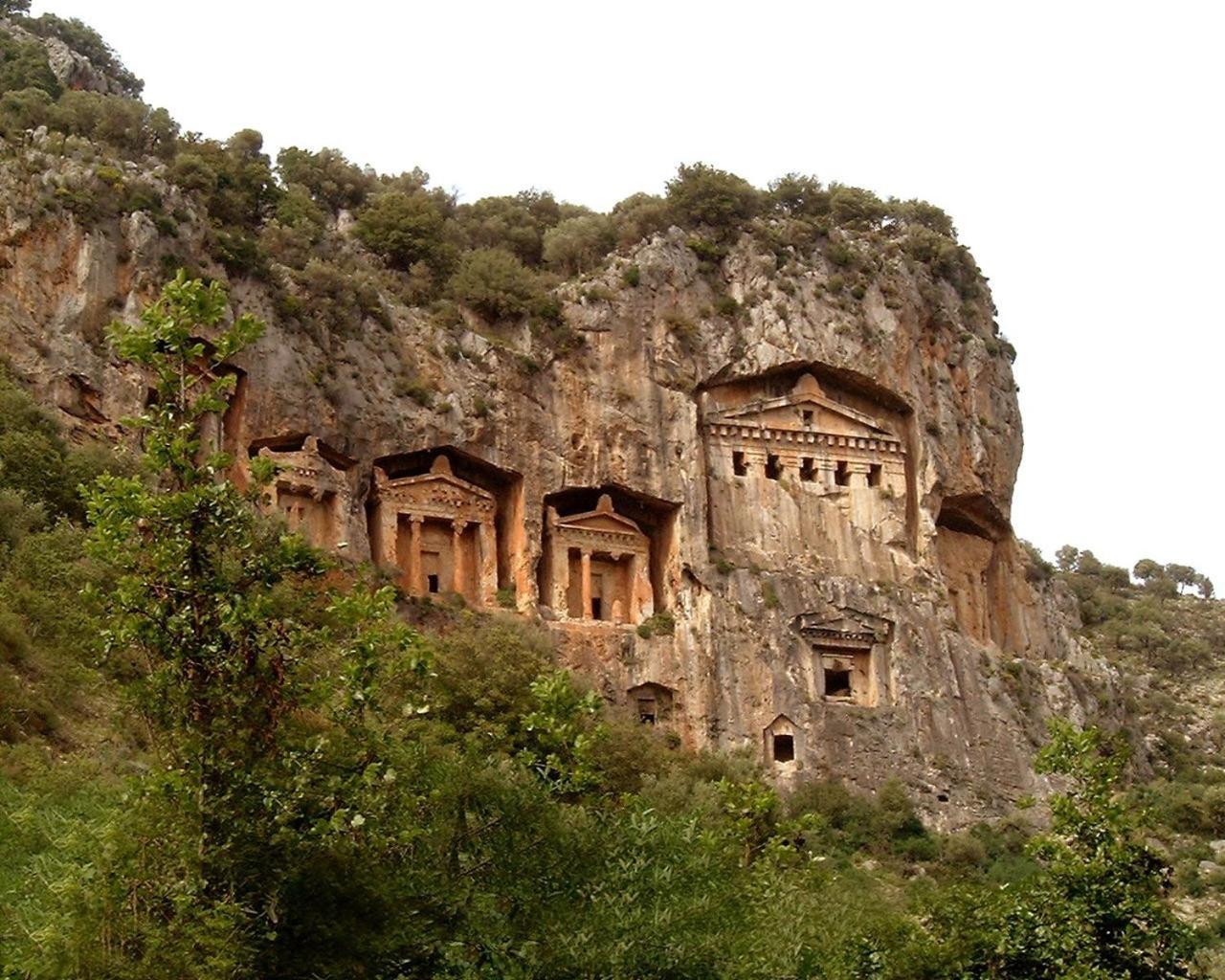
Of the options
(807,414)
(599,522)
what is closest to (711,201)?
(807,414)

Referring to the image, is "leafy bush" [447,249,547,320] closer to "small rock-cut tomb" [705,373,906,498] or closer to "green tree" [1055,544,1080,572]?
"small rock-cut tomb" [705,373,906,498]

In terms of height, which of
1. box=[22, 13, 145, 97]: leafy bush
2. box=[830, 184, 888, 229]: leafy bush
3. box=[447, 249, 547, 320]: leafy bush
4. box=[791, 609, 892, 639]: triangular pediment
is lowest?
box=[791, 609, 892, 639]: triangular pediment

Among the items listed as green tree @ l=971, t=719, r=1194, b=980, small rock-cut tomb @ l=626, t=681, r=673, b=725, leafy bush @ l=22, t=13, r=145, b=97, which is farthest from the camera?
leafy bush @ l=22, t=13, r=145, b=97

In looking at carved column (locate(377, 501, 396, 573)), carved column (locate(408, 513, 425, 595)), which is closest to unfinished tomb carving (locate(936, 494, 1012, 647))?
carved column (locate(408, 513, 425, 595))

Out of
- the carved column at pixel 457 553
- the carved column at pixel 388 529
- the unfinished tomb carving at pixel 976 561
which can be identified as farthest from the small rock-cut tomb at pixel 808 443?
the carved column at pixel 388 529

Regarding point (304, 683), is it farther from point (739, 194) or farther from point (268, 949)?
point (739, 194)

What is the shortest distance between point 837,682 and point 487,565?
30.1 feet

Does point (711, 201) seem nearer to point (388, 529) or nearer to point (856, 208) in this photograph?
point (856, 208)

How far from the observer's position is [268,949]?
43.4 feet

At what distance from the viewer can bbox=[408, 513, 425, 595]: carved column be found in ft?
144

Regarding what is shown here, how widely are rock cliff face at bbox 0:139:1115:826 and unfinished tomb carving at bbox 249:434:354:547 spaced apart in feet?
0.20

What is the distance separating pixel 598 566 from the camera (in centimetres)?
4625

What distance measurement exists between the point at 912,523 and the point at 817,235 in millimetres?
8804

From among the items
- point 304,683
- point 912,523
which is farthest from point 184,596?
point 912,523
